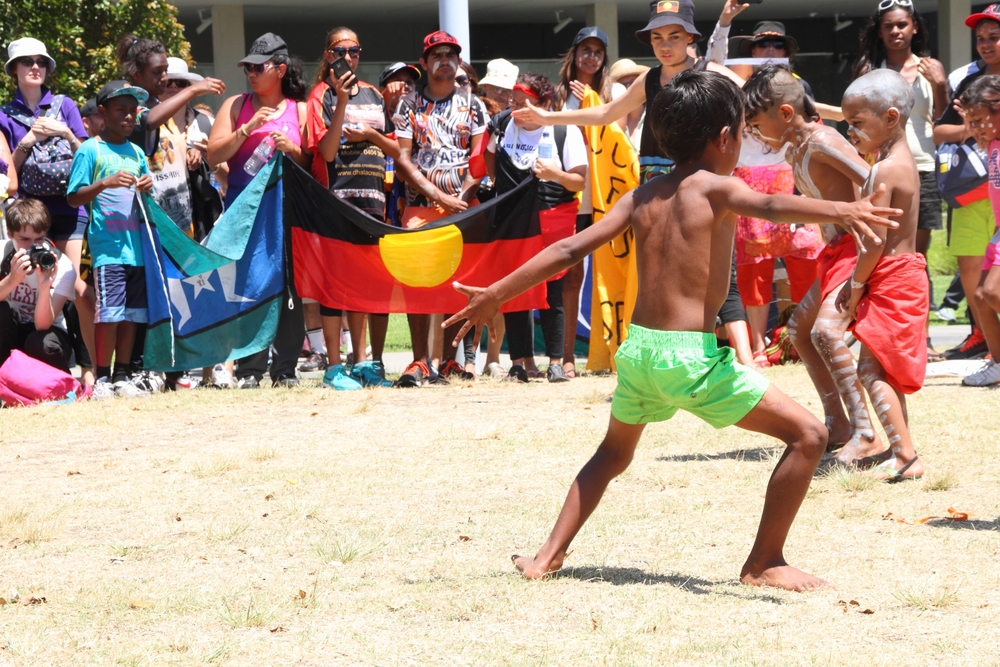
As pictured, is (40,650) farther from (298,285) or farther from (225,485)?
(298,285)

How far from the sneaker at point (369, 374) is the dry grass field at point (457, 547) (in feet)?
5.03

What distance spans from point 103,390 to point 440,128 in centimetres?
300

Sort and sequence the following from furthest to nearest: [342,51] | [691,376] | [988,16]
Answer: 1. [342,51]
2. [988,16]
3. [691,376]

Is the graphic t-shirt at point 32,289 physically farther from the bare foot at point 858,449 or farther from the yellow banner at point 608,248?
the bare foot at point 858,449

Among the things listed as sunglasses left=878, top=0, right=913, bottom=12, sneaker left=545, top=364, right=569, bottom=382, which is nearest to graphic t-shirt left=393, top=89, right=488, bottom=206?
sneaker left=545, top=364, right=569, bottom=382

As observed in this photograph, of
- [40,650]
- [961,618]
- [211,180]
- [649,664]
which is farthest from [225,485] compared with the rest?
[211,180]

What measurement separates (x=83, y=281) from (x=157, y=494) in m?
3.79

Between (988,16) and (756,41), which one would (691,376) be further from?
(756,41)

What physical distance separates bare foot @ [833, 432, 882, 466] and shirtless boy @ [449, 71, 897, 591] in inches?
75.1

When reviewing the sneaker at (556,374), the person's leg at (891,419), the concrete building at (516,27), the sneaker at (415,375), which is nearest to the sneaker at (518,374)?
the sneaker at (556,374)

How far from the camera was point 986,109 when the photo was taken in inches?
299

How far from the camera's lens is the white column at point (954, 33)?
25.9 meters

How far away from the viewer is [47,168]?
895cm

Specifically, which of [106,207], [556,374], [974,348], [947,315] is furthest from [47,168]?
[947,315]
